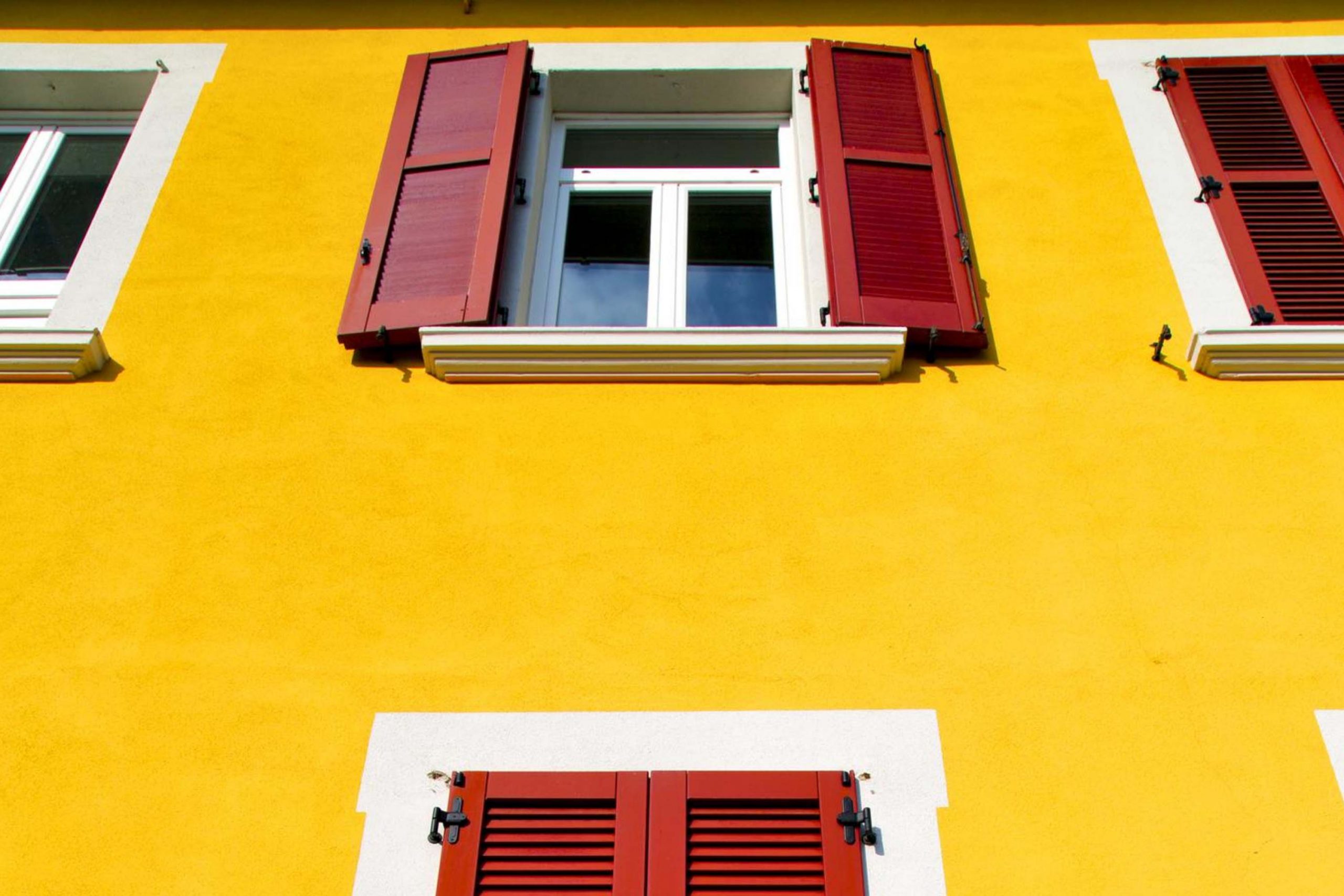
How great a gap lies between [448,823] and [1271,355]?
2.84 meters

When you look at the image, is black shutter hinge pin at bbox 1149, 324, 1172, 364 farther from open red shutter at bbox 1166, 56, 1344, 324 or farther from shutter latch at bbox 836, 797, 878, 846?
shutter latch at bbox 836, 797, 878, 846

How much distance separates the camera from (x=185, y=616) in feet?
11.6

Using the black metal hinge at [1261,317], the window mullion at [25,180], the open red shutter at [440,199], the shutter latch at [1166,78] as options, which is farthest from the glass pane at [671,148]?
the window mullion at [25,180]

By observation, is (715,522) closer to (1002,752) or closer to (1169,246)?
(1002,752)

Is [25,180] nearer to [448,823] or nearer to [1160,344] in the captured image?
[448,823]

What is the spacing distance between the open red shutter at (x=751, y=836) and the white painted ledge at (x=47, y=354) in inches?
90.9

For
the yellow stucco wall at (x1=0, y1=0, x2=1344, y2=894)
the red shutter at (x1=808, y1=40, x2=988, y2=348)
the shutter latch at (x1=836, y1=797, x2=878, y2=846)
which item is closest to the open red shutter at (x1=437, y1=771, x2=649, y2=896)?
the yellow stucco wall at (x1=0, y1=0, x2=1344, y2=894)

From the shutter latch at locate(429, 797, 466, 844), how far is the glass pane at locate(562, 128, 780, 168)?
3112mm

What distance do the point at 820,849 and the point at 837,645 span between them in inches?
22.8

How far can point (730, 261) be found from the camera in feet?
16.2

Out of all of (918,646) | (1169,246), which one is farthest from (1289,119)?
(918,646)

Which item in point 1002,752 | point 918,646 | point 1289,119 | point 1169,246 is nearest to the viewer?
point 1002,752

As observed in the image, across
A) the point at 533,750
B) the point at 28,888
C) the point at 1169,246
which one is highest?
the point at 1169,246

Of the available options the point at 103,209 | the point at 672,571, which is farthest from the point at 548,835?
the point at 103,209
